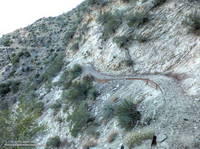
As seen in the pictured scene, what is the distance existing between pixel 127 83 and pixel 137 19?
8.00 meters

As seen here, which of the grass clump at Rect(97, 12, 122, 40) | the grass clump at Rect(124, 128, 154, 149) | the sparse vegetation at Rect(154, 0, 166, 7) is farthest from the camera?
the grass clump at Rect(97, 12, 122, 40)

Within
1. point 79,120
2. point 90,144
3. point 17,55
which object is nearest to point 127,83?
point 79,120

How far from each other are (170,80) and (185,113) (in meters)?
4.12

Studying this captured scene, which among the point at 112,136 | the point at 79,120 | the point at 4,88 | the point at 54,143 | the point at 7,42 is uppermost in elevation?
the point at 7,42

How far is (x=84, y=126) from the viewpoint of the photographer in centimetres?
1656

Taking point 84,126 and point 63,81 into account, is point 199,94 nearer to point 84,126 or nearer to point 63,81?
point 84,126

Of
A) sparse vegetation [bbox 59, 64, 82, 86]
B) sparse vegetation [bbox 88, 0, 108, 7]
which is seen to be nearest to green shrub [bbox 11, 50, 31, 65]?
sparse vegetation [bbox 88, 0, 108, 7]

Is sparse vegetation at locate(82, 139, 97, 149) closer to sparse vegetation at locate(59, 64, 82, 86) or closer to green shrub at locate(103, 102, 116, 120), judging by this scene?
green shrub at locate(103, 102, 116, 120)

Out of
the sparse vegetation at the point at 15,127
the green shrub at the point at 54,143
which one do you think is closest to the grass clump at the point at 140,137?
the sparse vegetation at the point at 15,127

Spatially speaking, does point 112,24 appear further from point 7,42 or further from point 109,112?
point 7,42

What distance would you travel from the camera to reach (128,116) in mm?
11438

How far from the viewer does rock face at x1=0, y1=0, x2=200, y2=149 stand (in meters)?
9.84

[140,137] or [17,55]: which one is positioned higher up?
[140,137]

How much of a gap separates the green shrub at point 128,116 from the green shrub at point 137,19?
11782 mm
